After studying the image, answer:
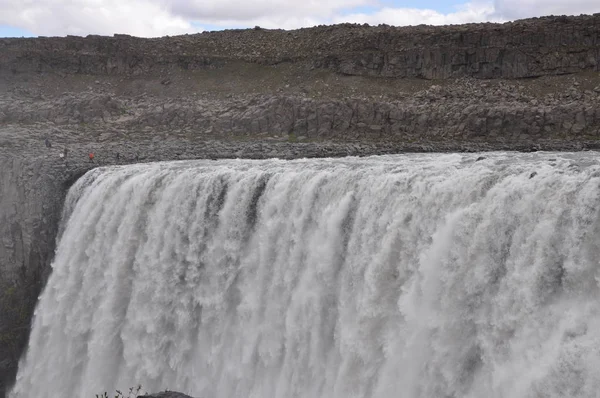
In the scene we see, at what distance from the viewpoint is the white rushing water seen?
12891mm

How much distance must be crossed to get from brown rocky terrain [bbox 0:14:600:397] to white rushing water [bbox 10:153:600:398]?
3653 mm

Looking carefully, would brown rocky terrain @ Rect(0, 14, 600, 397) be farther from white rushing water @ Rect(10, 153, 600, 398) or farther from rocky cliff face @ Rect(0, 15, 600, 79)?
white rushing water @ Rect(10, 153, 600, 398)

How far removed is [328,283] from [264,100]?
906 inches

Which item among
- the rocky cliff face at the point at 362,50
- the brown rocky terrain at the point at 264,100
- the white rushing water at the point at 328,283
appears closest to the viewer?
the white rushing water at the point at 328,283

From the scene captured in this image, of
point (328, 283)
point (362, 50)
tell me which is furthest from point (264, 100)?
point (328, 283)

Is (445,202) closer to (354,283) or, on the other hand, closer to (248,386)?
(354,283)

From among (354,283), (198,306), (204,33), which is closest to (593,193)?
(354,283)

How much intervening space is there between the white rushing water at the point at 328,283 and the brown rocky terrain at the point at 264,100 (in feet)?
12.0

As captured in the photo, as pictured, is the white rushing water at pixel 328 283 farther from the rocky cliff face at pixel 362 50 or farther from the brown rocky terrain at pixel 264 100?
the rocky cliff face at pixel 362 50

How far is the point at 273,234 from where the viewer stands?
64.3 ft

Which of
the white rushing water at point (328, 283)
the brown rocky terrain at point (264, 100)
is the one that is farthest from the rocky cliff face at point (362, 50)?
the white rushing water at point (328, 283)

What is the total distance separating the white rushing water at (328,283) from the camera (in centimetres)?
1289

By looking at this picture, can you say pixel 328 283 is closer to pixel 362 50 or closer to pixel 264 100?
pixel 264 100

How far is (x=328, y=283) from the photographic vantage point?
17.7 metres
